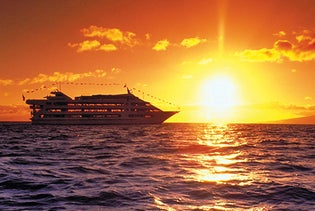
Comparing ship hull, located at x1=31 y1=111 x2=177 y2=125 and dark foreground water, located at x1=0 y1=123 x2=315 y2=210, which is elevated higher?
ship hull, located at x1=31 y1=111 x2=177 y2=125

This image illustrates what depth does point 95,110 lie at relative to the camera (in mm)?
129000

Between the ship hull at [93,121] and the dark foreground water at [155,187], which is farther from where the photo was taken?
the ship hull at [93,121]

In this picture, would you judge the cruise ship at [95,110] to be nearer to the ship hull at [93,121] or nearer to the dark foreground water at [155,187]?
the ship hull at [93,121]

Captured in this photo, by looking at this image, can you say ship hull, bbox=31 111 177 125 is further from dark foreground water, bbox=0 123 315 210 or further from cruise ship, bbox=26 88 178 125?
dark foreground water, bbox=0 123 315 210

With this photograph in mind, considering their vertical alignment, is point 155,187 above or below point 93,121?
below

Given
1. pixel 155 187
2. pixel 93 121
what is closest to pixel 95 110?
pixel 93 121

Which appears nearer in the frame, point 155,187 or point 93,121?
point 155,187

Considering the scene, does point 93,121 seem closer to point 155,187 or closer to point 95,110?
point 95,110

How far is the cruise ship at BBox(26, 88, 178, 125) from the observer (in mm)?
127812

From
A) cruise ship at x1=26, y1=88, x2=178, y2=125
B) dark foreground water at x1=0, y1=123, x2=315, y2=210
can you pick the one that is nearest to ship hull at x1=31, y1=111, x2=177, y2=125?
cruise ship at x1=26, y1=88, x2=178, y2=125

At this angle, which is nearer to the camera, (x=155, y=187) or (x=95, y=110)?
(x=155, y=187)

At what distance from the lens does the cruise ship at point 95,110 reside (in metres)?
128

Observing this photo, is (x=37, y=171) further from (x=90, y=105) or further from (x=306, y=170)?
A: (x=90, y=105)

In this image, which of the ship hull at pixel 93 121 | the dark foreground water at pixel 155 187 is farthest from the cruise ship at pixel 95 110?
the dark foreground water at pixel 155 187
